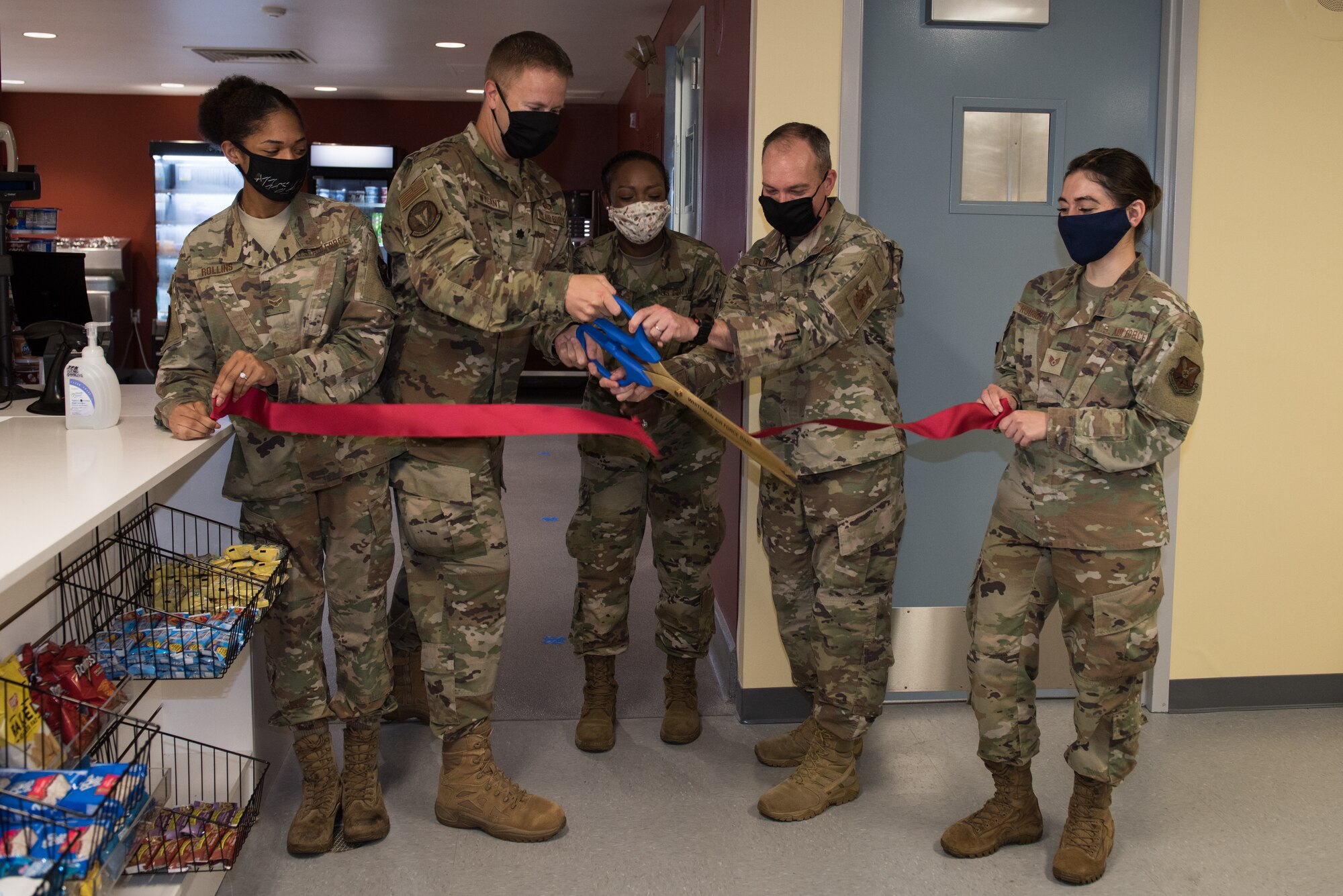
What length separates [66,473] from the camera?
1950mm

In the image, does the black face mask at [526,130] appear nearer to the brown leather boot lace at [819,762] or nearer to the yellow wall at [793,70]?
the yellow wall at [793,70]

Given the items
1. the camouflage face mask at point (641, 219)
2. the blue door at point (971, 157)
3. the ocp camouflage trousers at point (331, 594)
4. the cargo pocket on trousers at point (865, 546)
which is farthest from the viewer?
the blue door at point (971, 157)

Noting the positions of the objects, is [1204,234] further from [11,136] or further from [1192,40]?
[11,136]

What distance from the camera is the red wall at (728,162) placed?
11.2 ft

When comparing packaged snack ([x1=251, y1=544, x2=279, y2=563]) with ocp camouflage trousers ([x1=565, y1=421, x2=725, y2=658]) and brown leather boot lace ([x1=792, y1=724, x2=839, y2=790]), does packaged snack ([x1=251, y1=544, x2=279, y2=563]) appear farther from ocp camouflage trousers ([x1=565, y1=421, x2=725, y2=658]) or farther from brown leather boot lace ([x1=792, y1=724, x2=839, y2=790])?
brown leather boot lace ([x1=792, y1=724, x2=839, y2=790])

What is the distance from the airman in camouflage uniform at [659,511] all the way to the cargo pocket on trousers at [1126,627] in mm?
1184

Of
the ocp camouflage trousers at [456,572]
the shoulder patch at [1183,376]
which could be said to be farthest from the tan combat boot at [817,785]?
the shoulder patch at [1183,376]

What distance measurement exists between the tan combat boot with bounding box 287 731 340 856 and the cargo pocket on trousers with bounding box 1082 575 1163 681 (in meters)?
1.82

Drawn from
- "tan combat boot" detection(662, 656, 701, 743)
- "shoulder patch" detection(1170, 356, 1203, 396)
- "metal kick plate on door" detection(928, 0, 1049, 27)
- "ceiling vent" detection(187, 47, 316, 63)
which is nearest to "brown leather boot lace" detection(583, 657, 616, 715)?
"tan combat boot" detection(662, 656, 701, 743)

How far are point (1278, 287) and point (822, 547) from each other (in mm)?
1741

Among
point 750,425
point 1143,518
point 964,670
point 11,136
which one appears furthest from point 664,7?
point 1143,518

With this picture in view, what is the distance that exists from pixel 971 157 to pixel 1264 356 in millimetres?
1096

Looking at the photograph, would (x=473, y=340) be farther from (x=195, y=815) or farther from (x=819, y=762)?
(x=819, y=762)

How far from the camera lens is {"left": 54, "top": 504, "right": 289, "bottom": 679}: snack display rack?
199 centimetres
